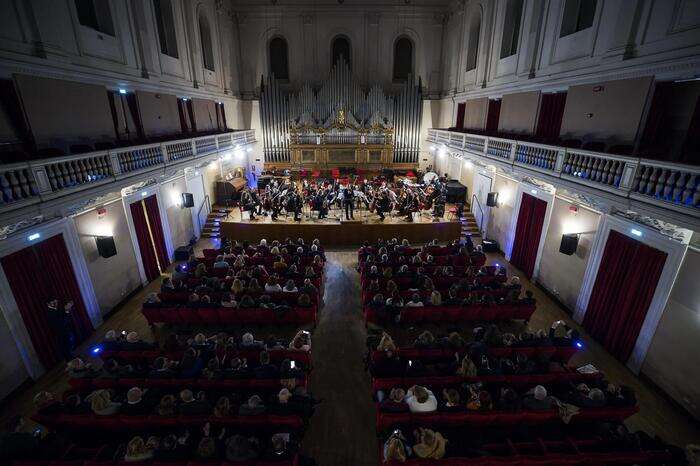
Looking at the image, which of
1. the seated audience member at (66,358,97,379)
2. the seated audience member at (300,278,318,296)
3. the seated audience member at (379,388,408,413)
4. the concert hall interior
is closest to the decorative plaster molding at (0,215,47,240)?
the concert hall interior

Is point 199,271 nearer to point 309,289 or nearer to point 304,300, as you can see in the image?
point 309,289

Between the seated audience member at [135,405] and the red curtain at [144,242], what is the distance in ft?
23.1

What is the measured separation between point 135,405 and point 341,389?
151 inches

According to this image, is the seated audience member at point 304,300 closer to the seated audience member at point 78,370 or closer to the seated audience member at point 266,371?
the seated audience member at point 266,371

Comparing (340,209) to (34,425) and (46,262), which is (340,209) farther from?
(34,425)

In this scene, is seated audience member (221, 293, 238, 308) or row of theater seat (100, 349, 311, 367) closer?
row of theater seat (100, 349, 311, 367)

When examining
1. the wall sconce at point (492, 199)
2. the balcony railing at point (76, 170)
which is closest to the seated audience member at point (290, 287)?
the balcony railing at point (76, 170)

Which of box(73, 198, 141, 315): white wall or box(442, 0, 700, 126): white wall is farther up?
box(442, 0, 700, 126): white wall

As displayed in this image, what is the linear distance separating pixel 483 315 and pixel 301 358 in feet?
17.0

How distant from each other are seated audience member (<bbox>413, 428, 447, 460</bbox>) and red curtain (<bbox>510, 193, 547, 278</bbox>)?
29.3 ft

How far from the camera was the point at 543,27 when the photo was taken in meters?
11.7

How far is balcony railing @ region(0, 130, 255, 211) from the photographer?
239 inches

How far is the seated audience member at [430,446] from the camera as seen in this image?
4.64 metres

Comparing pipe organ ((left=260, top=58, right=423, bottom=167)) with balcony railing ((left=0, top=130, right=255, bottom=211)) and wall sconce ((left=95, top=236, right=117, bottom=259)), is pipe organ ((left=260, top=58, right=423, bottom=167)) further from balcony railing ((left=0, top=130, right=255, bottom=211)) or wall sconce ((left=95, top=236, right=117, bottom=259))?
wall sconce ((left=95, top=236, right=117, bottom=259))
